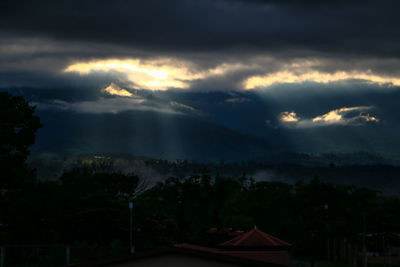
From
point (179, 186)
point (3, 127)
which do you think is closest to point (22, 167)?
point (3, 127)

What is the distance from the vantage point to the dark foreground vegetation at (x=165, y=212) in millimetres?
75688

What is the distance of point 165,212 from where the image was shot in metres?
84.4

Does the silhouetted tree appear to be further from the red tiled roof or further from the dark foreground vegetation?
the red tiled roof

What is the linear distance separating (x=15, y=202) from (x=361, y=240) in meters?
49.6

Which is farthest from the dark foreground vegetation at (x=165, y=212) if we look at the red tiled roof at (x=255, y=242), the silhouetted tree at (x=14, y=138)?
the red tiled roof at (x=255, y=242)

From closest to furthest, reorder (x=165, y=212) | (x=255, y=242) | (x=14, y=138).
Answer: (x=255, y=242) → (x=165, y=212) → (x=14, y=138)

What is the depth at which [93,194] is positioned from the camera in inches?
3004

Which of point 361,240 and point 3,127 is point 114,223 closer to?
point 3,127

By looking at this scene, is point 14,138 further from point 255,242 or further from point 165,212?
point 255,242

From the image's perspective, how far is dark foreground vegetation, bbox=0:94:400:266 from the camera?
248ft

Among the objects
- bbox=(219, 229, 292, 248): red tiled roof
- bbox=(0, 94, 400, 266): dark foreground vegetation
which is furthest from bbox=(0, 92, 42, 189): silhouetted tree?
bbox=(219, 229, 292, 248): red tiled roof

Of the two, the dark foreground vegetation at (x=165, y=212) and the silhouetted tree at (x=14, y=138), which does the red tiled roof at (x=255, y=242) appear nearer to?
the dark foreground vegetation at (x=165, y=212)

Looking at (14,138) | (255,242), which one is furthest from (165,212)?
(255,242)

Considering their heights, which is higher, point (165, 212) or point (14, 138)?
point (14, 138)
